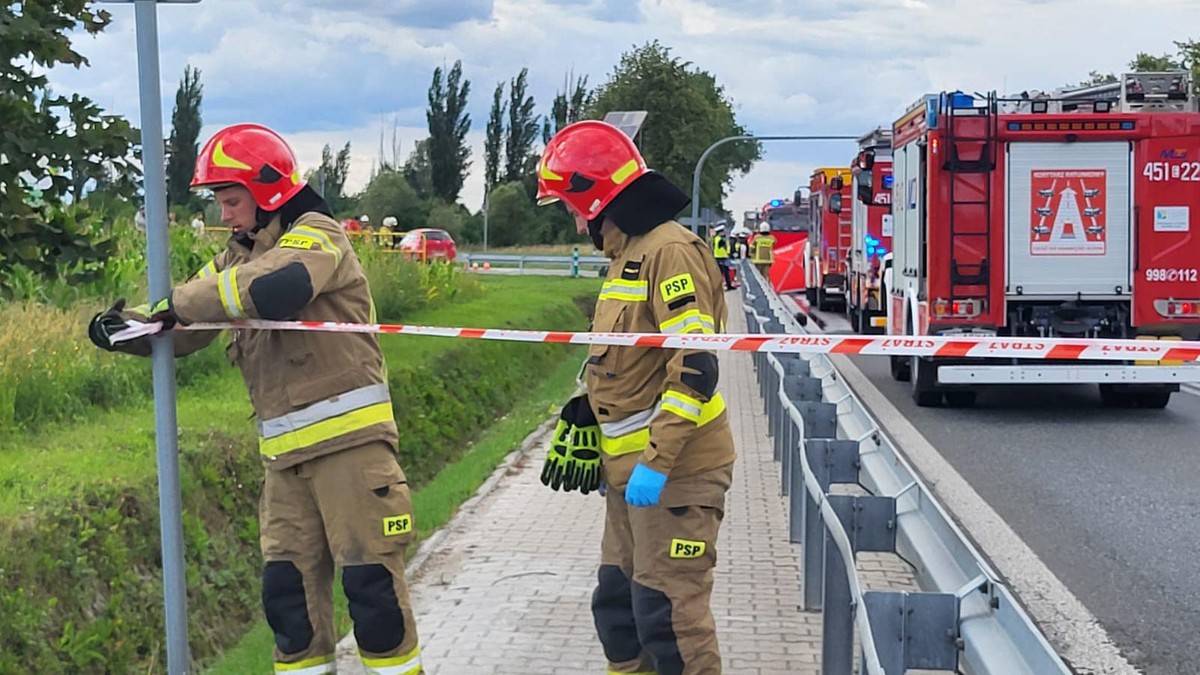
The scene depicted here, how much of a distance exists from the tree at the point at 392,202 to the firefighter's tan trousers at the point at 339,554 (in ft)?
213

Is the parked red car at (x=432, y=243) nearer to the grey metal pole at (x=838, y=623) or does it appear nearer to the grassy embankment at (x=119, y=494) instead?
the grassy embankment at (x=119, y=494)

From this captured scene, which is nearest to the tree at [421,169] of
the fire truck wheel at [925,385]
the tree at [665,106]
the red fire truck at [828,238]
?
the tree at [665,106]

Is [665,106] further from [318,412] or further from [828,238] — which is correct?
[318,412]

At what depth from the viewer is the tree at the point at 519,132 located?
90250 mm

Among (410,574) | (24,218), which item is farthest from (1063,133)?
(24,218)

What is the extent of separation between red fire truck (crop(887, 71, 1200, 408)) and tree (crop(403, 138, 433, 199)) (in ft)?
253

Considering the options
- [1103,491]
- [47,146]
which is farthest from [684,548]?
→ [1103,491]

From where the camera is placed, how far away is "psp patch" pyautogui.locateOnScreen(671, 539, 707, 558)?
4418 mm

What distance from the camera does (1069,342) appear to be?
14.0ft

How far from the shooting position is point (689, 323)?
431 centimetres

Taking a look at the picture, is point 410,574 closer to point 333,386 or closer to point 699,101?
point 333,386

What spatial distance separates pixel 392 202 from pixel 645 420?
6781 centimetres

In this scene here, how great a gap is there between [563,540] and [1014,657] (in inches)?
204

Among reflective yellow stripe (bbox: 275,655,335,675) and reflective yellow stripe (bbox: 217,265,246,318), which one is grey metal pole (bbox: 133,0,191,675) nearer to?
reflective yellow stripe (bbox: 217,265,246,318)
